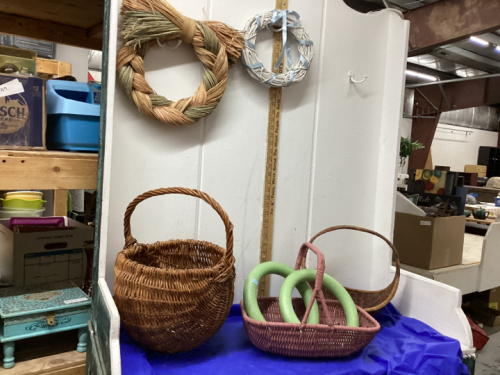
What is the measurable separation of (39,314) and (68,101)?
2.25 ft

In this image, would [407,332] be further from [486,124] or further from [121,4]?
[486,124]

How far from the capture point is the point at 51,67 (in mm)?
3189

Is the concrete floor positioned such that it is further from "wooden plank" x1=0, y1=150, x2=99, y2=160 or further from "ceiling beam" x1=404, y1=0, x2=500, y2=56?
"wooden plank" x1=0, y1=150, x2=99, y2=160

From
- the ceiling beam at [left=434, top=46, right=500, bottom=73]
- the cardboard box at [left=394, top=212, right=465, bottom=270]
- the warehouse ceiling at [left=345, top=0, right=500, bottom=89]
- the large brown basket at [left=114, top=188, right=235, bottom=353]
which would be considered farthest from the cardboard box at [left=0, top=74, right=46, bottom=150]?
the ceiling beam at [left=434, top=46, right=500, bottom=73]

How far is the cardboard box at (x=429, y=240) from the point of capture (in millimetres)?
2779

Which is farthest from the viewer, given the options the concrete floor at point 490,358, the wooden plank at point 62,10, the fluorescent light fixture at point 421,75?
the fluorescent light fixture at point 421,75

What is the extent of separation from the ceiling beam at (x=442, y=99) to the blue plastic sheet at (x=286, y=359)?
668cm

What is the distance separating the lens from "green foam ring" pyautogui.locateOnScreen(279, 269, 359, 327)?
1387mm

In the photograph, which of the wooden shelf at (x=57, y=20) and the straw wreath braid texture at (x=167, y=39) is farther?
the wooden shelf at (x=57, y=20)

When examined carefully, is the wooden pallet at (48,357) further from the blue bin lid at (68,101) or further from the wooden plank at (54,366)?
the blue bin lid at (68,101)

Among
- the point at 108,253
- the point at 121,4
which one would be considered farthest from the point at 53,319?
the point at 121,4

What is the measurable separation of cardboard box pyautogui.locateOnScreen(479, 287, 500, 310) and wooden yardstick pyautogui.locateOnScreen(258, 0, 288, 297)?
2977mm

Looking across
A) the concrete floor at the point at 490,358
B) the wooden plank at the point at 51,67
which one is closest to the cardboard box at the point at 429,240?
the concrete floor at the point at 490,358

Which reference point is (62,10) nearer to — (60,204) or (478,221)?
(60,204)
